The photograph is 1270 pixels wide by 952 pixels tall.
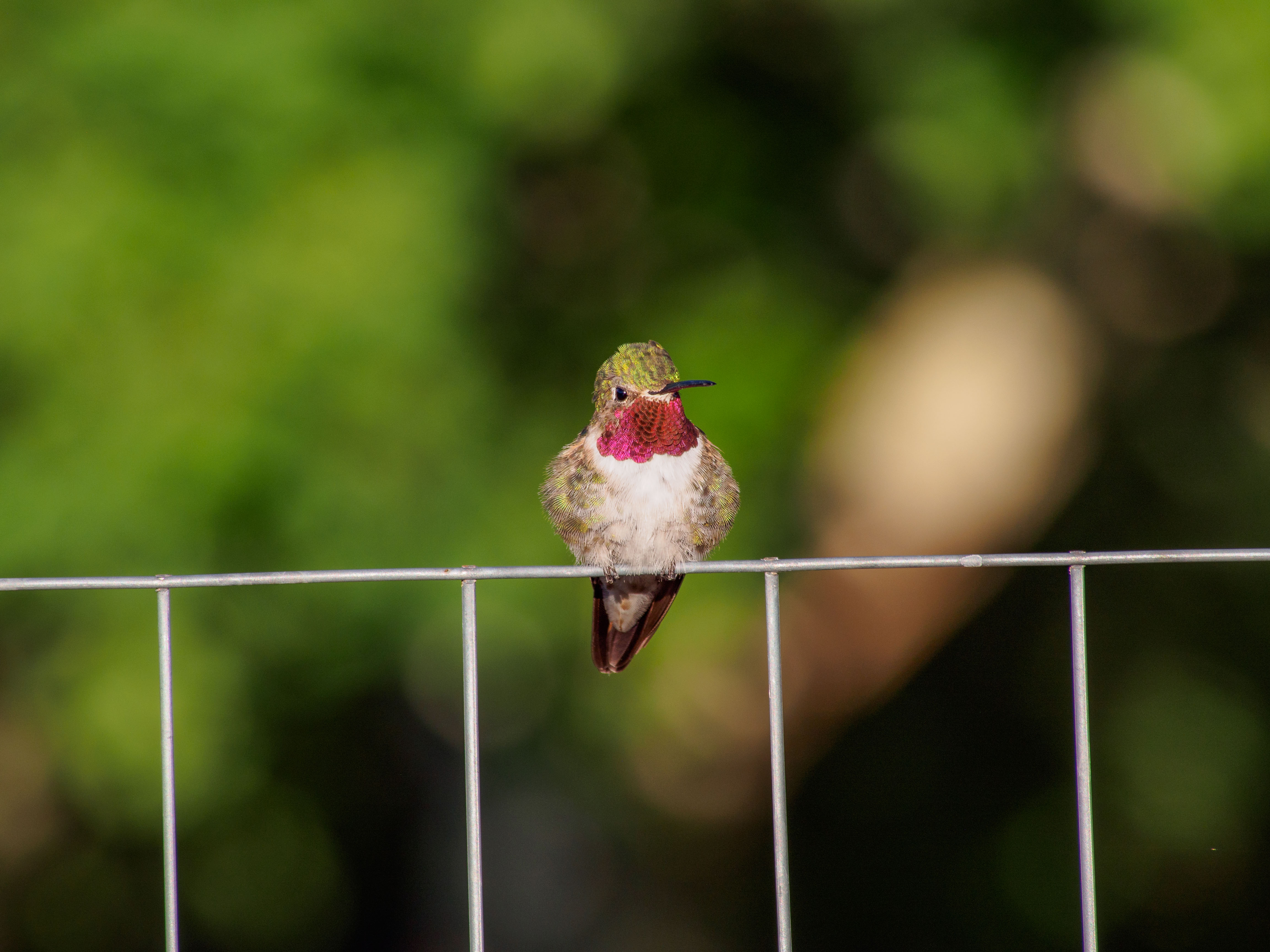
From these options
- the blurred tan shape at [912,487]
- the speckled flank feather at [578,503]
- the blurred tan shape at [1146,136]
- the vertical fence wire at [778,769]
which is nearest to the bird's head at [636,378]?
the speckled flank feather at [578,503]

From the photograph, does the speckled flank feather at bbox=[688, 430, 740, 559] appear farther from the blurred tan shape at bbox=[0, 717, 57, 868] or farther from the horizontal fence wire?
the blurred tan shape at bbox=[0, 717, 57, 868]

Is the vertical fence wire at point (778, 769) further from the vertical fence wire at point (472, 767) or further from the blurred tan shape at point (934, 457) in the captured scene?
the blurred tan shape at point (934, 457)

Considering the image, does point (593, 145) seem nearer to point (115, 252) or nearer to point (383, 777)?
point (115, 252)

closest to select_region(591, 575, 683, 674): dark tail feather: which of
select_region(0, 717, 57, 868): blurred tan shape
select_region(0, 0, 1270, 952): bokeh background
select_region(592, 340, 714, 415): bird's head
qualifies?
select_region(592, 340, 714, 415): bird's head

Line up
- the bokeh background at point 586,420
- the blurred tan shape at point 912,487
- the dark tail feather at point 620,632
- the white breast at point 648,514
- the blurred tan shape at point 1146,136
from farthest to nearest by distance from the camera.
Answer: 1. the blurred tan shape at point 912,487
2. the blurred tan shape at point 1146,136
3. the bokeh background at point 586,420
4. the dark tail feather at point 620,632
5. the white breast at point 648,514

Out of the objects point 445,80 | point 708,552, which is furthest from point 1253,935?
point 445,80

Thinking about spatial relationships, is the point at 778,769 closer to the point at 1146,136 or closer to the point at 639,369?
the point at 639,369
